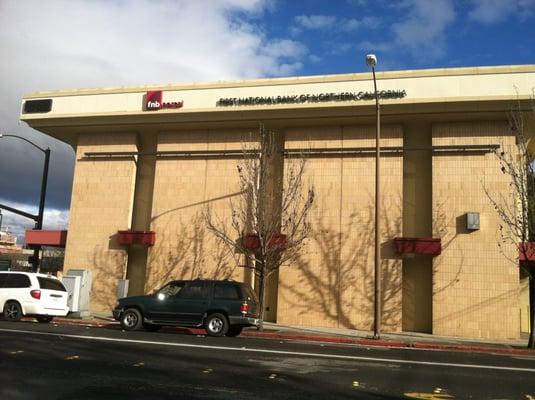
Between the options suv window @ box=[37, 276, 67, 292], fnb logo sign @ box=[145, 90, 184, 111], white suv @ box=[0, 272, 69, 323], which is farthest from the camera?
fnb logo sign @ box=[145, 90, 184, 111]

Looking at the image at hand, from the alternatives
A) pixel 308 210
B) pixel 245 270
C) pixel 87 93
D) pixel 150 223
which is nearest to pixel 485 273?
pixel 308 210

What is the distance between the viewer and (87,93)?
81.7 ft

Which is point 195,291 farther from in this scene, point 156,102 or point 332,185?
point 156,102

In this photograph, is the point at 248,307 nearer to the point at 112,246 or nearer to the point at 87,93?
the point at 112,246

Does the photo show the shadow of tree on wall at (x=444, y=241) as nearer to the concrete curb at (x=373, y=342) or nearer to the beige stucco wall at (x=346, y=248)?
the beige stucco wall at (x=346, y=248)

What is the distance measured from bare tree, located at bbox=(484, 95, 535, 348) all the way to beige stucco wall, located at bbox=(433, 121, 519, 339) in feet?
0.83

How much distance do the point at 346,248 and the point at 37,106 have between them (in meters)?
15.7

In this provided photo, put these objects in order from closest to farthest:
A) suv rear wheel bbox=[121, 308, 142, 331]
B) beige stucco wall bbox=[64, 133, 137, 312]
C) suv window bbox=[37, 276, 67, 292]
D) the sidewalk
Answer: the sidewalk, suv rear wheel bbox=[121, 308, 142, 331], suv window bbox=[37, 276, 67, 292], beige stucco wall bbox=[64, 133, 137, 312]

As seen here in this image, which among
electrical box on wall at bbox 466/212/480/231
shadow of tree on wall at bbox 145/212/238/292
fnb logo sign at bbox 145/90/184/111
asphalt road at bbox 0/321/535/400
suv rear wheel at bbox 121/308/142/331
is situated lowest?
asphalt road at bbox 0/321/535/400

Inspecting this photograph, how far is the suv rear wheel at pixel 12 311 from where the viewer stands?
16906 millimetres

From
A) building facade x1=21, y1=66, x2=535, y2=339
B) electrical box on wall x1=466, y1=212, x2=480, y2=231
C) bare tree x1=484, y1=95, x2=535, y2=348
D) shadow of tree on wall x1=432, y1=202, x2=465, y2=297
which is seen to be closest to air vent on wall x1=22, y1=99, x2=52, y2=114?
building facade x1=21, y1=66, x2=535, y2=339

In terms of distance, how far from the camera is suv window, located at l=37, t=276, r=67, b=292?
56.4 feet

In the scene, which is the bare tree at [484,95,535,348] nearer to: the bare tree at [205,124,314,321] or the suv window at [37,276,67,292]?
the bare tree at [205,124,314,321]

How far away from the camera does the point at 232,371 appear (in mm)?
9188
